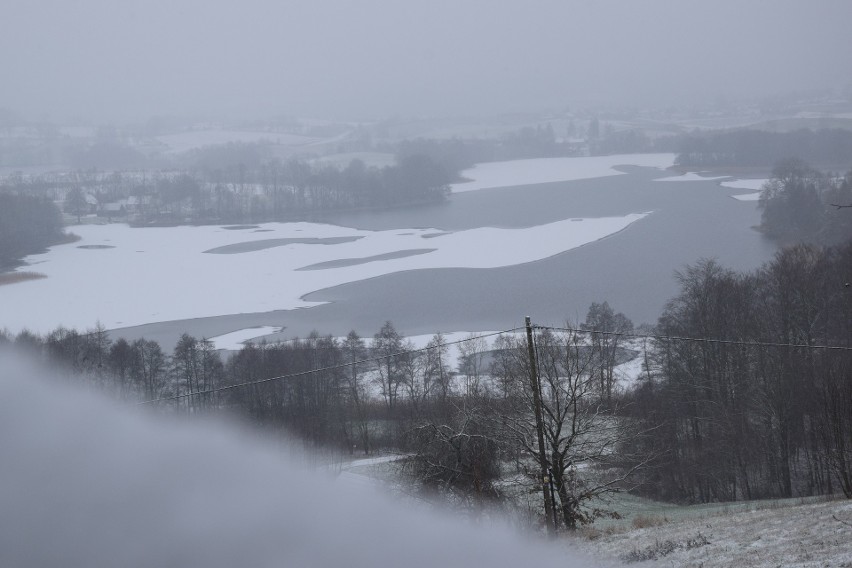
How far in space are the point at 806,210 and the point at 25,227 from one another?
124 ft

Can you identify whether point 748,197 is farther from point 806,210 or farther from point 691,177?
point 691,177

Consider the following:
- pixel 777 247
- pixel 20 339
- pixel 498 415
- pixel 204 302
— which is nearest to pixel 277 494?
pixel 498 415

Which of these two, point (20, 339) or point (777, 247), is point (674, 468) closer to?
point (20, 339)

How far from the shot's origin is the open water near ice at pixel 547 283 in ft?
86.3

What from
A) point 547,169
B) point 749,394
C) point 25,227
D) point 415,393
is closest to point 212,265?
point 25,227

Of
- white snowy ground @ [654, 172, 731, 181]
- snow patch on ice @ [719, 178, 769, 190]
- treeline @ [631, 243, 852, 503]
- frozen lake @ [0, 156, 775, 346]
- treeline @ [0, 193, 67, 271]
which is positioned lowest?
treeline @ [631, 243, 852, 503]

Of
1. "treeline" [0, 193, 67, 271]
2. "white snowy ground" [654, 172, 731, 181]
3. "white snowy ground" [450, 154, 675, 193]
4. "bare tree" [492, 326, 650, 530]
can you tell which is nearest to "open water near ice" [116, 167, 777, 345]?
"white snowy ground" [654, 172, 731, 181]

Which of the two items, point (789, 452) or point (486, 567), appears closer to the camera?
point (486, 567)

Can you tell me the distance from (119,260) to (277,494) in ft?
111

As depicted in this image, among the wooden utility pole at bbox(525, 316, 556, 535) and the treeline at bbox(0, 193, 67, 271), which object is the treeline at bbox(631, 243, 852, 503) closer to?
the wooden utility pole at bbox(525, 316, 556, 535)

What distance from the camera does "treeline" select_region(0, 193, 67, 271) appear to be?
40750 mm

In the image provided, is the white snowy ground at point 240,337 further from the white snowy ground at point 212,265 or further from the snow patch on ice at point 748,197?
the snow patch on ice at point 748,197

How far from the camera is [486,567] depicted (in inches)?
313

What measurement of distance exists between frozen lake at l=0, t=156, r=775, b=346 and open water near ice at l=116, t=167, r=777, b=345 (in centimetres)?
8
